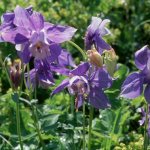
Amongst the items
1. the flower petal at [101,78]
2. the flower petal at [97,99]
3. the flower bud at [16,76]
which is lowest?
the flower bud at [16,76]

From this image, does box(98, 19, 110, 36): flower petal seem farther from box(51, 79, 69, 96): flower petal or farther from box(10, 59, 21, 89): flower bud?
box(10, 59, 21, 89): flower bud

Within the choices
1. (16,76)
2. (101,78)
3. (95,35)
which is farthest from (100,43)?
(16,76)

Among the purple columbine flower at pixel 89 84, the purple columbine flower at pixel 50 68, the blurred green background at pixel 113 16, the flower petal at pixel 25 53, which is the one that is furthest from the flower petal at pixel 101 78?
the blurred green background at pixel 113 16

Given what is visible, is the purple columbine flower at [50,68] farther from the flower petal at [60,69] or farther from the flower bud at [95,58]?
the flower bud at [95,58]

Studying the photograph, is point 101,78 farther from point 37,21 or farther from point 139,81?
point 37,21

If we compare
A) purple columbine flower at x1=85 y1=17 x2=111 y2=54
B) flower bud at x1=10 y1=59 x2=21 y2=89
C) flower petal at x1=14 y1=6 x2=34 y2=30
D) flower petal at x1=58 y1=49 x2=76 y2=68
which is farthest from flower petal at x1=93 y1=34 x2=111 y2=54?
flower bud at x1=10 y1=59 x2=21 y2=89

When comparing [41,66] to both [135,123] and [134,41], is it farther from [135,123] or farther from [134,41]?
[134,41]

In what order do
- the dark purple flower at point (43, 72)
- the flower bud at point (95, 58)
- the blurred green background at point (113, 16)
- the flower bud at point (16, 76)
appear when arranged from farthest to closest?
the blurred green background at point (113, 16) → the flower bud at point (16, 76) → the dark purple flower at point (43, 72) → the flower bud at point (95, 58)

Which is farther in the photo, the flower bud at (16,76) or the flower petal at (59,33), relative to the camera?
the flower bud at (16,76)
